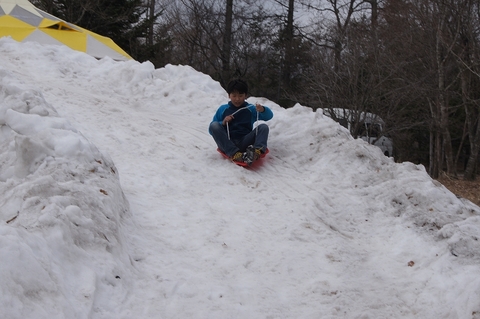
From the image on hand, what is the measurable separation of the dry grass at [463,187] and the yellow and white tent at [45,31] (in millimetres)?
8911

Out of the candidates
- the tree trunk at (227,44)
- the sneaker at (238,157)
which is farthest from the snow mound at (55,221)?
the tree trunk at (227,44)

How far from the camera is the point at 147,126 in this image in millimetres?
6398

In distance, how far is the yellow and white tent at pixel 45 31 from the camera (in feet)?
40.4

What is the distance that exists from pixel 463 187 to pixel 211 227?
9985mm

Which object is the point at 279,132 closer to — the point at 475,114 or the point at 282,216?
the point at 282,216

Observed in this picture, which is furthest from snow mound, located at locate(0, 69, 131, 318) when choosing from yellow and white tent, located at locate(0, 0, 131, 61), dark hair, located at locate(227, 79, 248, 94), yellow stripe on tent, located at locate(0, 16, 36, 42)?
yellow and white tent, located at locate(0, 0, 131, 61)

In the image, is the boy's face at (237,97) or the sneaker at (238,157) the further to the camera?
the boy's face at (237,97)

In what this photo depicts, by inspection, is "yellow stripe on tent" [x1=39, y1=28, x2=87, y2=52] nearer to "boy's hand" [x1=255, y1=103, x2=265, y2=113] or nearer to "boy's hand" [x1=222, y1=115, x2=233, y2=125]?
"boy's hand" [x1=222, y1=115, x2=233, y2=125]

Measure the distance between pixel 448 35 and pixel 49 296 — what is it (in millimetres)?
11895

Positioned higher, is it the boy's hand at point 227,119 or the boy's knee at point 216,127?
Answer: the boy's hand at point 227,119

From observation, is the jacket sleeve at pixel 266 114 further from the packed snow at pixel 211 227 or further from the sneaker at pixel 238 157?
the sneaker at pixel 238 157

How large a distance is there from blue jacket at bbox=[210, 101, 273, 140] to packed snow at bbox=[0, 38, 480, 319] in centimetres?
41

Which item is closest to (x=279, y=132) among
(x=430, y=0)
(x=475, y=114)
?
(x=430, y=0)

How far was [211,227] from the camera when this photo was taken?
13.1ft
